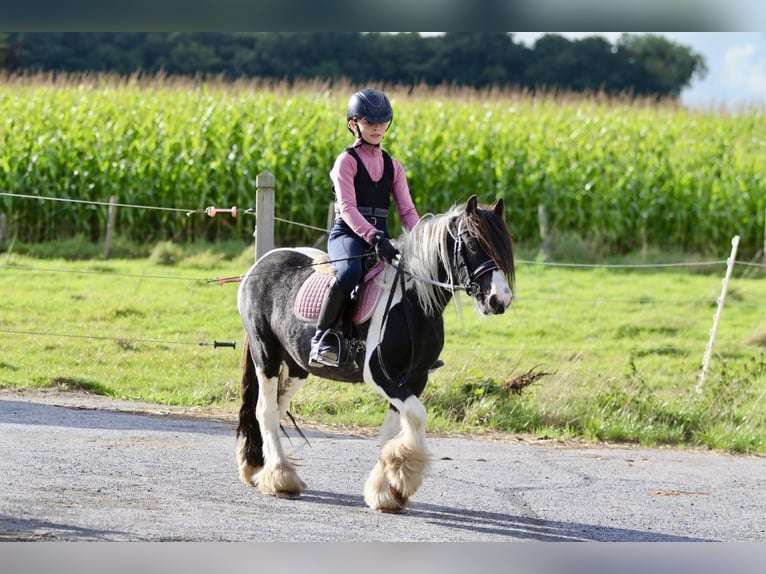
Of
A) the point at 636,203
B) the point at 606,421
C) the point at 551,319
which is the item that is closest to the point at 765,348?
the point at 551,319

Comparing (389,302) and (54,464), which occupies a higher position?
(389,302)

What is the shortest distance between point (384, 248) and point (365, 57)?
112 ft

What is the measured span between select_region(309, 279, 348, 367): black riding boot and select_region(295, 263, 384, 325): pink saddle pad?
0.09 m

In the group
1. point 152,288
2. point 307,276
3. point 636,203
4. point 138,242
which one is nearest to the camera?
point 307,276

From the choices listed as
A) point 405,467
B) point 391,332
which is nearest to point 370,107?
point 391,332

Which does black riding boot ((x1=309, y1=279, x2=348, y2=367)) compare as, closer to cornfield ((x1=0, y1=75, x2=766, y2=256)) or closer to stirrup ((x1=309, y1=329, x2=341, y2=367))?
stirrup ((x1=309, y1=329, x2=341, y2=367))

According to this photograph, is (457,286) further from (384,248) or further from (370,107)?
(370,107)

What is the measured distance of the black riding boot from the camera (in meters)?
6.39

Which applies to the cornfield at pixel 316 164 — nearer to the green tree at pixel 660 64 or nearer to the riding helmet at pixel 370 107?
the riding helmet at pixel 370 107

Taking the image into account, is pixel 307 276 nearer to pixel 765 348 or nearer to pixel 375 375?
pixel 375 375

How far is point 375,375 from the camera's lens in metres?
6.32

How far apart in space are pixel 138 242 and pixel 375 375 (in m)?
12.4

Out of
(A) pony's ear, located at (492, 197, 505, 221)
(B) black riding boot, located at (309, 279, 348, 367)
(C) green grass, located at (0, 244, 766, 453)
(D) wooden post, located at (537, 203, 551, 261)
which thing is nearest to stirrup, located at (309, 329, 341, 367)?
(B) black riding boot, located at (309, 279, 348, 367)

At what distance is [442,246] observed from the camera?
238 inches
